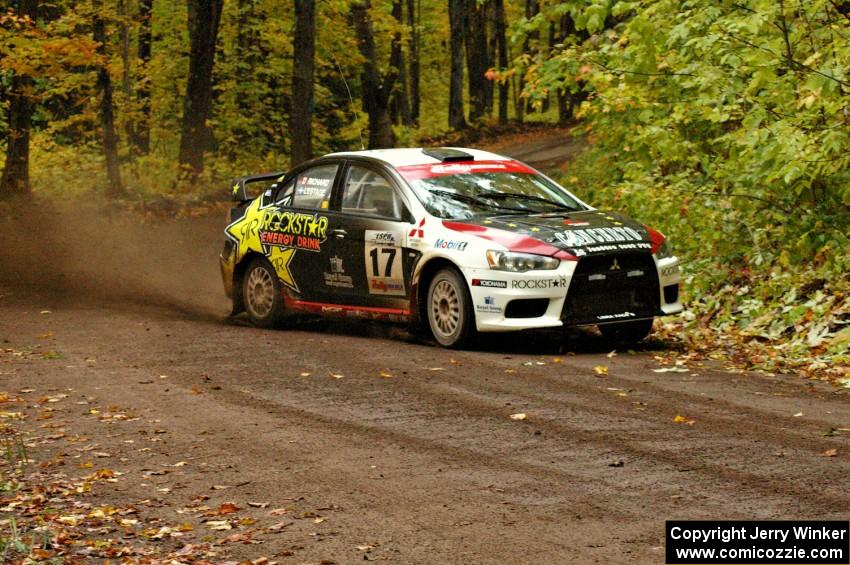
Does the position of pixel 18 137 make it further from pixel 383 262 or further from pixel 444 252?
pixel 444 252

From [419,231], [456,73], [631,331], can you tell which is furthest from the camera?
[456,73]

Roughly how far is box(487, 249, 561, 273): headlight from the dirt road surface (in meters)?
0.79

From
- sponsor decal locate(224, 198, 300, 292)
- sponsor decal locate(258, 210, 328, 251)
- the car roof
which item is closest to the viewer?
the car roof

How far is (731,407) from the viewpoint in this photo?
8.70m

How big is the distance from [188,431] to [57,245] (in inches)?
604

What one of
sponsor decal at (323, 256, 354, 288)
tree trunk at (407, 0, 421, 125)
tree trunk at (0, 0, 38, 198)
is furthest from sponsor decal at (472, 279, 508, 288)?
tree trunk at (407, 0, 421, 125)

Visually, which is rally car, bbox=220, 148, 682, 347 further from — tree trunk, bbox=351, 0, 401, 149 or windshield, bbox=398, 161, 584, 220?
tree trunk, bbox=351, 0, 401, 149

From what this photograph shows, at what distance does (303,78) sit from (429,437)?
20.2 meters

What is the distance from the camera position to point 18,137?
26.5 metres

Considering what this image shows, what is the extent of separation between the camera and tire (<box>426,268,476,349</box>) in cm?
1134

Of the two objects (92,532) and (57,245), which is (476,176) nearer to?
(92,532)

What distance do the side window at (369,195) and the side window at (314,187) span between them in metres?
0.25

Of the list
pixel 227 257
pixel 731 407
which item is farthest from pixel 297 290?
pixel 731 407

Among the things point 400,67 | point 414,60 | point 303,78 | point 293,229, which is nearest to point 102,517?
point 293,229
